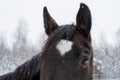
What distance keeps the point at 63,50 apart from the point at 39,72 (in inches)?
26.8

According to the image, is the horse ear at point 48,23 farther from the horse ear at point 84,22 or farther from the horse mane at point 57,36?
the horse ear at point 84,22

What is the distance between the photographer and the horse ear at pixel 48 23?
16.0ft

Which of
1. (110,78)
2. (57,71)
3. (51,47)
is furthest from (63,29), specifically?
(110,78)

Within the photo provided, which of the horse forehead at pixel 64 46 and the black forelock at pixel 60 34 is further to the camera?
the black forelock at pixel 60 34

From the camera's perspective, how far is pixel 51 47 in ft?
14.5

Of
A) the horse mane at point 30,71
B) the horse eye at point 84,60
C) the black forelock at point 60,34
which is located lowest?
the horse mane at point 30,71

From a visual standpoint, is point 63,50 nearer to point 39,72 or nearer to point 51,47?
point 51,47

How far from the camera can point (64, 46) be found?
14.2 ft

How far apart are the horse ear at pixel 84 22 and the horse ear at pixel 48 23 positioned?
14.5 inches

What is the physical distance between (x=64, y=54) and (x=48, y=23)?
777 millimetres

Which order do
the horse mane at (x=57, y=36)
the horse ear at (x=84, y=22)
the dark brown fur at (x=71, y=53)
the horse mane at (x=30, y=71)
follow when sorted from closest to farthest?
the dark brown fur at (x=71, y=53)
the horse mane at (x=57, y=36)
the horse ear at (x=84, y=22)
the horse mane at (x=30, y=71)

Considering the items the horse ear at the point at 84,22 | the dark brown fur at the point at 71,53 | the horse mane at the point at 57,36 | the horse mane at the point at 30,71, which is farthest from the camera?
the horse mane at the point at 30,71

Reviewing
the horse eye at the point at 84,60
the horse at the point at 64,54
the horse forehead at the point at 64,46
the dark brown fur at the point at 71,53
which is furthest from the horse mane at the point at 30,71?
the horse eye at the point at 84,60

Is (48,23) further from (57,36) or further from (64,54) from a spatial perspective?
(64,54)
